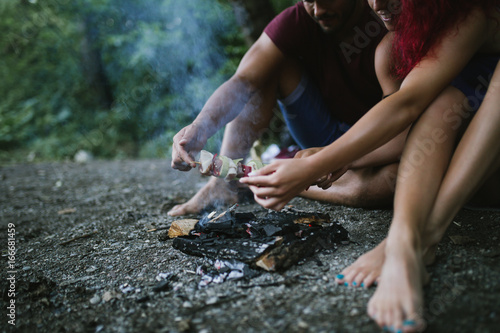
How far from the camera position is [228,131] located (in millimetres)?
2676

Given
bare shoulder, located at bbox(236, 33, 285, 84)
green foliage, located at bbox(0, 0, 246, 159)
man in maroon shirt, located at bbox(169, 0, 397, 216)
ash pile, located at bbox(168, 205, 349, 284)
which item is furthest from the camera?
green foliage, located at bbox(0, 0, 246, 159)

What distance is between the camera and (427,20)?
A: 1.52m

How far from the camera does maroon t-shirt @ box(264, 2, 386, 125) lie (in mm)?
2207

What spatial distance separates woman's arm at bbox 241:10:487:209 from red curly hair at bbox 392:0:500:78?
4cm

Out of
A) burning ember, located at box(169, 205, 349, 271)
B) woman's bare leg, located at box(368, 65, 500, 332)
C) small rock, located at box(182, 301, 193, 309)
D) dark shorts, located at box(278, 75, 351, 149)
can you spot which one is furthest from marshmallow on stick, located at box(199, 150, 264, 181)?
dark shorts, located at box(278, 75, 351, 149)

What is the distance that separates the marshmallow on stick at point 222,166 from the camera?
181 cm

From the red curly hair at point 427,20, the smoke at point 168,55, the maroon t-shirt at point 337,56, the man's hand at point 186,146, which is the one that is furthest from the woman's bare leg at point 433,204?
the smoke at point 168,55

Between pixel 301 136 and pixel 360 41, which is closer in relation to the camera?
pixel 360 41

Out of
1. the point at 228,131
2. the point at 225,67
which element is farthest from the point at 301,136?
the point at 225,67

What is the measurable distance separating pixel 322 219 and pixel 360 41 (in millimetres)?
1133

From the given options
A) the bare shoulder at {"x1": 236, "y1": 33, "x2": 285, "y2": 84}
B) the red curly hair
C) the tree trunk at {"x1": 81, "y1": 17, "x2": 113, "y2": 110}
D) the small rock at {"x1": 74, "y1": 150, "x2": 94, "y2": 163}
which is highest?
the tree trunk at {"x1": 81, "y1": 17, "x2": 113, "y2": 110}

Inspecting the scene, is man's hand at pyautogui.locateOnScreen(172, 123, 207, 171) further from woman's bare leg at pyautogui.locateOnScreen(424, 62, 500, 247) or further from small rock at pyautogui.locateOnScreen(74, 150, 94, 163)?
small rock at pyautogui.locateOnScreen(74, 150, 94, 163)

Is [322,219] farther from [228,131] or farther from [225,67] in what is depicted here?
[225,67]

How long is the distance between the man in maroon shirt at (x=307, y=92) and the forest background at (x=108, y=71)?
3.48 metres
